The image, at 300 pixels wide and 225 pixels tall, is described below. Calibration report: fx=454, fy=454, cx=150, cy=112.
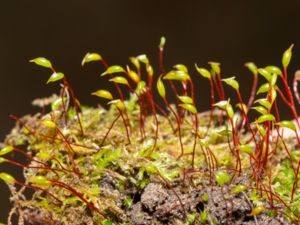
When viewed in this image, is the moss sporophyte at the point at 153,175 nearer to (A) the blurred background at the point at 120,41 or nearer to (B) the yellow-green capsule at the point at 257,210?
(B) the yellow-green capsule at the point at 257,210

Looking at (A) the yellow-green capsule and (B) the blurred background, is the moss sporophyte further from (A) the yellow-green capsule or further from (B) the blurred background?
(B) the blurred background

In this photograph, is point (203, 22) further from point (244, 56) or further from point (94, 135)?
point (94, 135)

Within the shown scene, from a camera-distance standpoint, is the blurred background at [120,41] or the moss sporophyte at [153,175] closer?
the moss sporophyte at [153,175]

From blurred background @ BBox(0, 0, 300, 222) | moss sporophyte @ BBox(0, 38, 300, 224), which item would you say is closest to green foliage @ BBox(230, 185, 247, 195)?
moss sporophyte @ BBox(0, 38, 300, 224)

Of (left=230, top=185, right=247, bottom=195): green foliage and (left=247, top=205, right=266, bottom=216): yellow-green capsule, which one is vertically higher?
(left=230, top=185, right=247, bottom=195): green foliage

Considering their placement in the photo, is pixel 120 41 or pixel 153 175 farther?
pixel 120 41

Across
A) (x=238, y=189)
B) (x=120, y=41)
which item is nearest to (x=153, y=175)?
(x=238, y=189)

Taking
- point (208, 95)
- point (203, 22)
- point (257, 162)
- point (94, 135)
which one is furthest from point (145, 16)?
point (257, 162)

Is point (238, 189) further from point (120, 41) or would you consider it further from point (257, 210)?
point (120, 41)

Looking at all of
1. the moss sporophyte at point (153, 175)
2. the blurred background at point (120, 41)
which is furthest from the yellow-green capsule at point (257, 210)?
the blurred background at point (120, 41)

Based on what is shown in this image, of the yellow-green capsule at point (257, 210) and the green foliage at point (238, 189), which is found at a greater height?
the green foliage at point (238, 189)

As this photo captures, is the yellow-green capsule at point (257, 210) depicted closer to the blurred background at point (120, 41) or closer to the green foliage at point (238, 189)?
the green foliage at point (238, 189)
